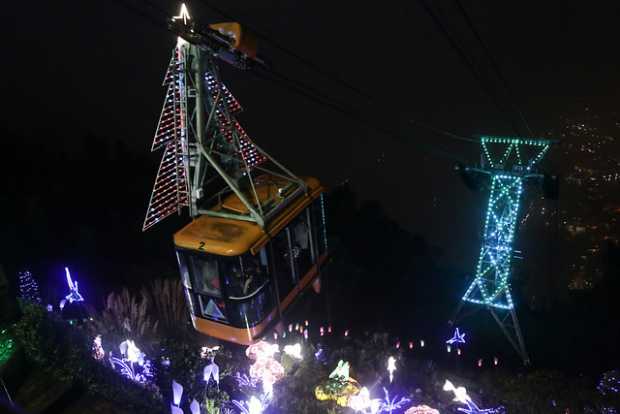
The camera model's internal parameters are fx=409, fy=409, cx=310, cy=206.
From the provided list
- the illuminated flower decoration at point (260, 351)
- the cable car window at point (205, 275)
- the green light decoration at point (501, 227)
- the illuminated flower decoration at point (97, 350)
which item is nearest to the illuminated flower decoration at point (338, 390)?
the illuminated flower decoration at point (260, 351)

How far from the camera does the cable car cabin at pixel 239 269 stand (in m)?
5.48

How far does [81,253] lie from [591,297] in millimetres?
13696

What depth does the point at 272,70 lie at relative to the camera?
5207mm

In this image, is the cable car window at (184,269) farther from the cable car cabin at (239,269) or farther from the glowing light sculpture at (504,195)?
the glowing light sculpture at (504,195)

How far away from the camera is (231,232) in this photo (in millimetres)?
5715

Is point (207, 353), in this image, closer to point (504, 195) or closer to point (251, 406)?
point (251, 406)

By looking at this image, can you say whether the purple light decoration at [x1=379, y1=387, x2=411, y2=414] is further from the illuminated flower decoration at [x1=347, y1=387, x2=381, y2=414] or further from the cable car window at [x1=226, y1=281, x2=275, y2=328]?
the cable car window at [x1=226, y1=281, x2=275, y2=328]

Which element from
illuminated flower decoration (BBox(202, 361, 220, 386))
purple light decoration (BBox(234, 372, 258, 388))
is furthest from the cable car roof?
purple light decoration (BBox(234, 372, 258, 388))

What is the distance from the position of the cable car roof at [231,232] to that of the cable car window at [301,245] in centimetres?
25

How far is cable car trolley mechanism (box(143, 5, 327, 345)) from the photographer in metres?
5.47

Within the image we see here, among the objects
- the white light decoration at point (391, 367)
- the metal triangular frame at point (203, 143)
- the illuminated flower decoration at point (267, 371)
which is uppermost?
the metal triangular frame at point (203, 143)

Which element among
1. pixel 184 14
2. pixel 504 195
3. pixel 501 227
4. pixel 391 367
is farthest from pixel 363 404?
pixel 184 14

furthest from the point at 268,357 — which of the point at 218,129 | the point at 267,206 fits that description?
the point at 218,129

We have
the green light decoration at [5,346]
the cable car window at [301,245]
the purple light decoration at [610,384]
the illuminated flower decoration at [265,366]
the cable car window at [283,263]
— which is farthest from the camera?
the purple light decoration at [610,384]
